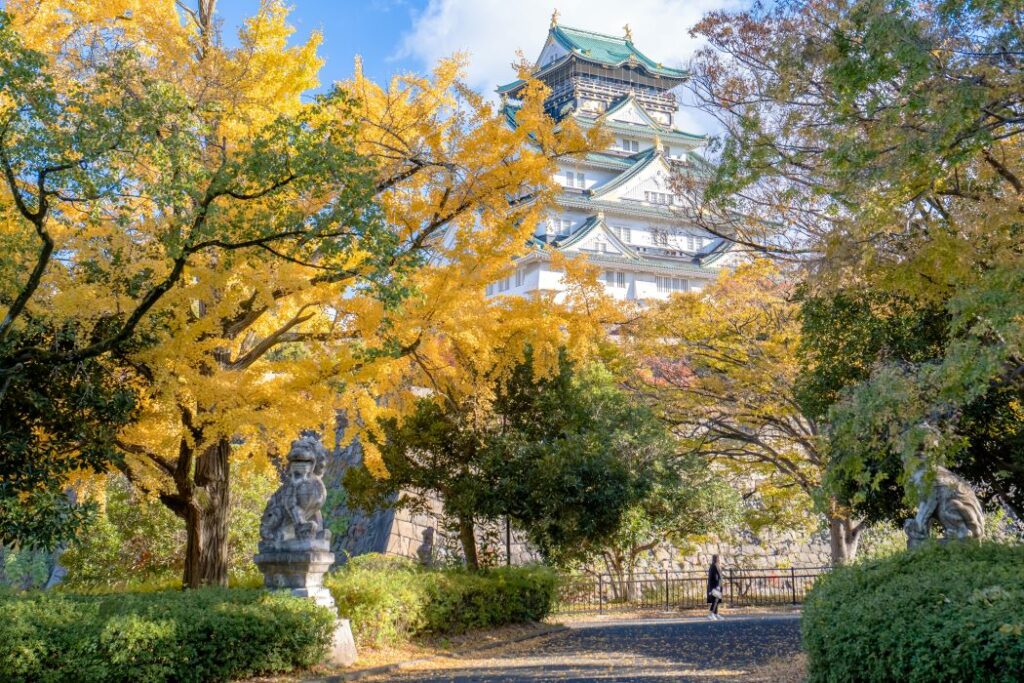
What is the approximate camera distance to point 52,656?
7.56 meters

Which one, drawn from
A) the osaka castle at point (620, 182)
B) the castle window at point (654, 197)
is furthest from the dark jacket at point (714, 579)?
the castle window at point (654, 197)

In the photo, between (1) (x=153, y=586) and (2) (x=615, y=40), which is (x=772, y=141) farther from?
(2) (x=615, y=40)

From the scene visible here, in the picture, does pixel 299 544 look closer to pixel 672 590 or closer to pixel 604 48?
pixel 672 590

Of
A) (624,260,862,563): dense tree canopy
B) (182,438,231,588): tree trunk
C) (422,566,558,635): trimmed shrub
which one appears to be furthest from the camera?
(624,260,862,563): dense tree canopy

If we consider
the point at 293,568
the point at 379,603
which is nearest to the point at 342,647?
the point at 293,568

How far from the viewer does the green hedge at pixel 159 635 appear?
24.7ft

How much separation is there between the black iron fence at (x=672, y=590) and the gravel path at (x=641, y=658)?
7.08 m

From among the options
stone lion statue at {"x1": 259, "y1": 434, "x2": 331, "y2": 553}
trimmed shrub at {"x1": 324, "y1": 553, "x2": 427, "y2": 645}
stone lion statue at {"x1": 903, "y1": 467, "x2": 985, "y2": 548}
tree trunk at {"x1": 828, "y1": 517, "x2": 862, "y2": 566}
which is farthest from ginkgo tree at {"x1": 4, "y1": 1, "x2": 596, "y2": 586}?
tree trunk at {"x1": 828, "y1": 517, "x2": 862, "y2": 566}

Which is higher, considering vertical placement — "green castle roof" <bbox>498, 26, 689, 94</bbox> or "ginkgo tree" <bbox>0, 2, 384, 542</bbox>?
"green castle roof" <bbox>498, 26, 689, 94</bbox>

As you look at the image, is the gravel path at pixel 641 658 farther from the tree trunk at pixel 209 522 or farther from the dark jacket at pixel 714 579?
the dark jacket at pixel 714 579

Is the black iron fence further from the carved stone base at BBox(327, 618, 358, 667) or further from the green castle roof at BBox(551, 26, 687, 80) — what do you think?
the green castle roof at BBox(551, 26, 687, 80)

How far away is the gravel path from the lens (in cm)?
1003

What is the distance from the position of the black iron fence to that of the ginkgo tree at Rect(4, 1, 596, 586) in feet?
47.4

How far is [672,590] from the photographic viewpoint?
25.2m
